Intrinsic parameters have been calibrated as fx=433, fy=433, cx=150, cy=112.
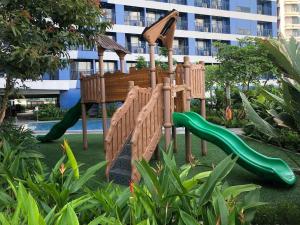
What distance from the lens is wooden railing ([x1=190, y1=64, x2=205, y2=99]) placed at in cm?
1095

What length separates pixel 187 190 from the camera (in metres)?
3.66

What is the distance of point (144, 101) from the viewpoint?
956cm

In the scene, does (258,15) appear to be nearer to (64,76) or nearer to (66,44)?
(64,76)

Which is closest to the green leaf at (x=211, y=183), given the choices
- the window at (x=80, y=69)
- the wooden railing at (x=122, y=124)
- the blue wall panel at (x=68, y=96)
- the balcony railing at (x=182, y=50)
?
the wooden railing at (x=122, y=124)

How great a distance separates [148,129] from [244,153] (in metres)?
1.95

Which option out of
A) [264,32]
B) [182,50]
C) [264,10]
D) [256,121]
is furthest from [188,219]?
[264,10]

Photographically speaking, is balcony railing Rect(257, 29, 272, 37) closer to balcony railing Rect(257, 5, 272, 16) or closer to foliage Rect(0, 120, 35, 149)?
balcony railing Rect(257, 5, 272, 16)

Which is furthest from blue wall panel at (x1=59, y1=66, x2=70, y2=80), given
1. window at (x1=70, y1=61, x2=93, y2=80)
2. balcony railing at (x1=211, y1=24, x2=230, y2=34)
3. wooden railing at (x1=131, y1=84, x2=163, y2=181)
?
wooden railing at (x1=131, y1=84, x2=163, y2=181)

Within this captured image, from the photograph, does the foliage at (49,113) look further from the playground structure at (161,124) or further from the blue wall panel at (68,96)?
the playground structure at (161,124)

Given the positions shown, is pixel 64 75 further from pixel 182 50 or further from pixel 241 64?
pixel 241 64

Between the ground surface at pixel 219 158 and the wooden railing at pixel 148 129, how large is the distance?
4.05ft

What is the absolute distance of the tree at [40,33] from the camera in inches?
271

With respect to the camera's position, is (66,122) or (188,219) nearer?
(188,219)

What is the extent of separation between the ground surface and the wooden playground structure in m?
0.58
